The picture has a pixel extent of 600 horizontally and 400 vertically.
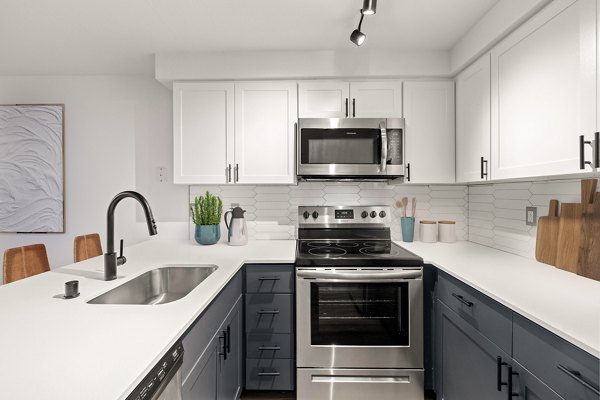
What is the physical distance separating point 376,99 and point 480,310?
5.26 feet

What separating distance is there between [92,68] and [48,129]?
0.68m

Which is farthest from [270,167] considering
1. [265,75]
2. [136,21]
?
[136,21]

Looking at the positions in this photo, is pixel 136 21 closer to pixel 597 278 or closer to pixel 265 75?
pixel 265 75

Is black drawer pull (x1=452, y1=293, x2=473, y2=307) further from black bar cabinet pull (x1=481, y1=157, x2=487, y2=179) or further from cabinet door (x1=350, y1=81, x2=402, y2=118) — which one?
cabinet door (x1=350, y1=81, x2=402, y2=118)

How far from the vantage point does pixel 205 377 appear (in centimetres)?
129

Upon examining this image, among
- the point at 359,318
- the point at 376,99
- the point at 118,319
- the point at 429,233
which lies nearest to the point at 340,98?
the point at 376,99

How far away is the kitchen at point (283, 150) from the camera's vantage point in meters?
1.06

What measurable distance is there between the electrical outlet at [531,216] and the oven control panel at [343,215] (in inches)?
37.0

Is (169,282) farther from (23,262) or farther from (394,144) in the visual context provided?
(394,144)

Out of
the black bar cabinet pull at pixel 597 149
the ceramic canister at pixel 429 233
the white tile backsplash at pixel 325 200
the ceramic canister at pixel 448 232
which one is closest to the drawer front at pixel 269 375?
the white tile backsplash at pixel 325 200

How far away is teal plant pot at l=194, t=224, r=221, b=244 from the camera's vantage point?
2461 mm

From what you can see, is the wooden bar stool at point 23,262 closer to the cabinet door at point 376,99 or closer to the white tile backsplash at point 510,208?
the cabinet door at point 376,99

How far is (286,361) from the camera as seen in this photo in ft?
6.66

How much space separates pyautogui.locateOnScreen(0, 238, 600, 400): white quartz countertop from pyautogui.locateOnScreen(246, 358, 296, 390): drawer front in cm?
67
